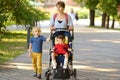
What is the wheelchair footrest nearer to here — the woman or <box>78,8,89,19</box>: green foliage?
the woman

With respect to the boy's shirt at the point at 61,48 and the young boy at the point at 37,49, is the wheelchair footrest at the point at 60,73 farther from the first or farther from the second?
the young boy at the point at 37,49

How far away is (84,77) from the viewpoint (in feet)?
36.8

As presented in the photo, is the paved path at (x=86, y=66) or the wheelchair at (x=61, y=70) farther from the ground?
the wheelchair at (x=61, y=70)

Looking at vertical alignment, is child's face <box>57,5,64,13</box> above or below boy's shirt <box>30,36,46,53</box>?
above

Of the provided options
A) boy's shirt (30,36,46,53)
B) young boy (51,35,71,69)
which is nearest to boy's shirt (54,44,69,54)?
young boy (51,35,71,69)

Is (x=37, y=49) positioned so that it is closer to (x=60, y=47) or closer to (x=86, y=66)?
(x=60, y=47)

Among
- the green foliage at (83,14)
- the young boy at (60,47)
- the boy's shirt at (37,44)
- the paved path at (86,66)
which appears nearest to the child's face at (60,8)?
the young boy at (60,47)

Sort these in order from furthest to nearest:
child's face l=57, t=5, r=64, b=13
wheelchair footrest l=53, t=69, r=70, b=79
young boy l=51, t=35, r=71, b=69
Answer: child's face l=57, t=5, r=64, b=13, young boy l=51, t=35, r=71, b=69, wheelchair footrest l=53, t=69, r=70, b=79

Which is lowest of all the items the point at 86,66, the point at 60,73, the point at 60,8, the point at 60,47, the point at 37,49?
the point at 86,66

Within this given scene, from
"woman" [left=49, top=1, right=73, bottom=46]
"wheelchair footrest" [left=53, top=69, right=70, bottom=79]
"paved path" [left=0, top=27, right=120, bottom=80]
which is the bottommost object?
"paved path" [left=0, top=27, right=120, bottom=80]

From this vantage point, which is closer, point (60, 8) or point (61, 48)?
point (61, 48)

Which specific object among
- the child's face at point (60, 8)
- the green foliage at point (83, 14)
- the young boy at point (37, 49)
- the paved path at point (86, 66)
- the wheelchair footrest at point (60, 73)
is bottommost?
the green foliage at point (83, 14)

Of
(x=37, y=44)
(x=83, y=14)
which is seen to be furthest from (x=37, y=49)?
(x=83, y=14)

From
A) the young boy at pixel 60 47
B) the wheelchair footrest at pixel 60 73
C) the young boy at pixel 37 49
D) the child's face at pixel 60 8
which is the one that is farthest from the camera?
the young boy at pixel 37 49
